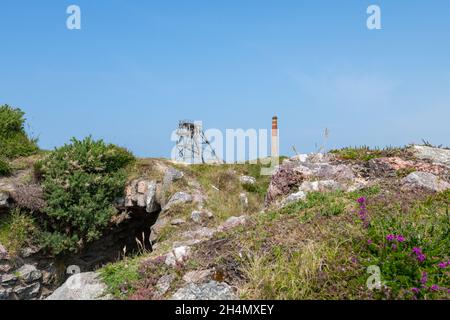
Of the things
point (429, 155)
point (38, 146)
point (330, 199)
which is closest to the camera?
point (330, 199)

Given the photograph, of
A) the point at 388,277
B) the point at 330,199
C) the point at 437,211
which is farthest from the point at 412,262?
the point at 330,199

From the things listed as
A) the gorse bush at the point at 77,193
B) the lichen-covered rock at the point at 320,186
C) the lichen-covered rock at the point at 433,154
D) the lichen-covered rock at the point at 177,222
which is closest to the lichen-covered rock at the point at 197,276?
the lichen-covered rock at the point at 320,186

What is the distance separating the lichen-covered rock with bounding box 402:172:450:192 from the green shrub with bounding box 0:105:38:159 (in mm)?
13228

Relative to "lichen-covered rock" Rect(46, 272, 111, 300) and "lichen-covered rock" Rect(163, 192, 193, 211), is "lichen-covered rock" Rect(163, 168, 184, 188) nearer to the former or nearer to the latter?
"lichen-covered rock" Rect(163, 192, 193, 211)

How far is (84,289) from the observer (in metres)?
6.66

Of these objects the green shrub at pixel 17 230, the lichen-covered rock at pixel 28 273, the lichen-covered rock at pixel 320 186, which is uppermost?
the lichen-covered rock at pixel 320 186

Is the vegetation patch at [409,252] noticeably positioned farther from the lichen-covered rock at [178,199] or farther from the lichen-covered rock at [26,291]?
the lichen-covered rock at [26,291]

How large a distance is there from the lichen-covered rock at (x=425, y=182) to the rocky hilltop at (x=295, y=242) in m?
0.03

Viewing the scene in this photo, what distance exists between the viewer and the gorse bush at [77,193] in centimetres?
1367

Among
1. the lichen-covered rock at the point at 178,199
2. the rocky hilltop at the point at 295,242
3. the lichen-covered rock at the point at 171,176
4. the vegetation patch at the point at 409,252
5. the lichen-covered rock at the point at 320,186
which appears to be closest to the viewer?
the vegetation patch at the point at 409,252

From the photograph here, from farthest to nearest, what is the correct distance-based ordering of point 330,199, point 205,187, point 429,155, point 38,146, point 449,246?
point 38,146 → point 205,187 → point 429,155 → point 330,199 → point 449,246
